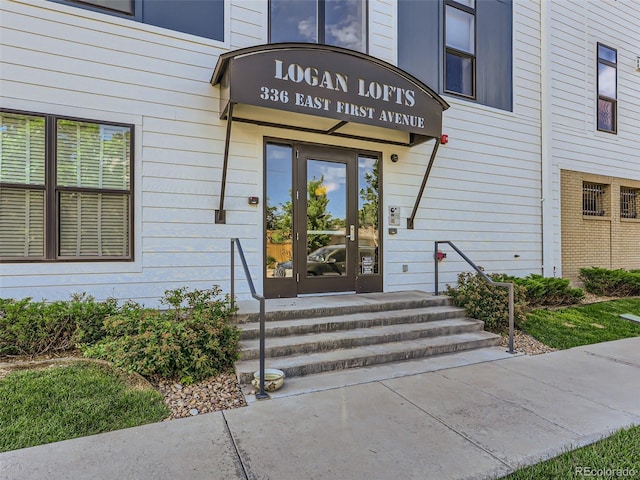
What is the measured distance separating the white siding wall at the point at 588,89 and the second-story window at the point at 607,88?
0.16 m

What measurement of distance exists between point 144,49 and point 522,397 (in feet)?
19.0

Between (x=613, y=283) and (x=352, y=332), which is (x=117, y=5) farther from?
(x=613, y=283)

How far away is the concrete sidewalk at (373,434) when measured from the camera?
234 centimetres

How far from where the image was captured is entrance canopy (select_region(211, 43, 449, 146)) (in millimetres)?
4383

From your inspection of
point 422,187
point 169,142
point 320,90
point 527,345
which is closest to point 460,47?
point 422,187

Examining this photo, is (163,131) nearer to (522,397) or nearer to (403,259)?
(403,259)

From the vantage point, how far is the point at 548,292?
692 centimetres

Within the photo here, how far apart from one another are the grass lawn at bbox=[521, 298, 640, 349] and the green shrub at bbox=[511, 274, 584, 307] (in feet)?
0.81

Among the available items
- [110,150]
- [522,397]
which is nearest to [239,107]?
[110,150]

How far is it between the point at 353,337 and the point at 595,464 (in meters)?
2.43

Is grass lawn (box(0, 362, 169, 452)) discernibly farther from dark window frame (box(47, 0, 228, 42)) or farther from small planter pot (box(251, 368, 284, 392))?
dark window frame (box(47, 0, 228, 42))

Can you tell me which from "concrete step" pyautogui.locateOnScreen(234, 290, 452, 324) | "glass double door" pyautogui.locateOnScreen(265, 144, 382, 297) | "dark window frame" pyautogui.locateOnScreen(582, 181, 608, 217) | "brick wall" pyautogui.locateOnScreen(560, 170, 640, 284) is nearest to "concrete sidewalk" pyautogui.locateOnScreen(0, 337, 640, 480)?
"concrete step" pyautogui.locateOnScreen(234, 290, 452, 324)

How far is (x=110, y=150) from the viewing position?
464 cm

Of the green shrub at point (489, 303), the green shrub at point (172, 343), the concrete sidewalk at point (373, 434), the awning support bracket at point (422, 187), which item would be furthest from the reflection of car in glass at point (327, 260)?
the concrete sidewalk at point (373, 434)
